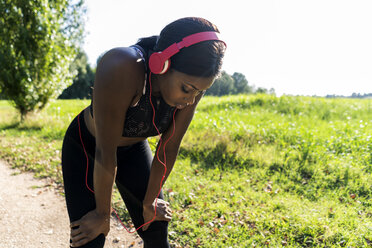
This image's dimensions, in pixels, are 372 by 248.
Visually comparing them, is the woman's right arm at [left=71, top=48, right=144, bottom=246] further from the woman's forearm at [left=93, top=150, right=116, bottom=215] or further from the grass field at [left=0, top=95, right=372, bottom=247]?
the grass field at [left=0, top=95, right=372, bottom=247]

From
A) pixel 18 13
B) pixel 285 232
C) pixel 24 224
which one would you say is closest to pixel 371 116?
pixel 285 232

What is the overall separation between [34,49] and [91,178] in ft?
29.1

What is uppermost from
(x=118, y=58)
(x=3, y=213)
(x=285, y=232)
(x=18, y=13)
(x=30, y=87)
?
(x=18, y=13)

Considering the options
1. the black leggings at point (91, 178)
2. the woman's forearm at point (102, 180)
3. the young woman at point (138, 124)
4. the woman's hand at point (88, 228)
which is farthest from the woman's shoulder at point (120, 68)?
the woman's hand at point (88, 228)

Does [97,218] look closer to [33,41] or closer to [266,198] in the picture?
[266,198]

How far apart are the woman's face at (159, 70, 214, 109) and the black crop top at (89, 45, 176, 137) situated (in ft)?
0.31

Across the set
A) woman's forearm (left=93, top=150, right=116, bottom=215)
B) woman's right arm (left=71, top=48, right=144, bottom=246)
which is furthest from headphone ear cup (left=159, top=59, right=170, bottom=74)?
woman's forearm (left=93, top=150, right=116, bottom=215)

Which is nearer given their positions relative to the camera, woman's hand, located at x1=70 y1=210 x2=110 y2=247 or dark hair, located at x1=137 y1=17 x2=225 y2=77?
dark hair, located at x1=137 y1=17 x2=225 y2=77

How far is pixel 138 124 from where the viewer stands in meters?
1.81

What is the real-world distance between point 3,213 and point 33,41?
6950 millimetres

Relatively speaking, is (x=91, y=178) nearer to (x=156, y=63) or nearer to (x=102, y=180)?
(x=102, y=180)

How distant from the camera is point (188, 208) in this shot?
4.13m

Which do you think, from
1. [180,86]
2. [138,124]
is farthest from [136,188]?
[180,86]

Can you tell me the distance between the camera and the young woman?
4.85ft
